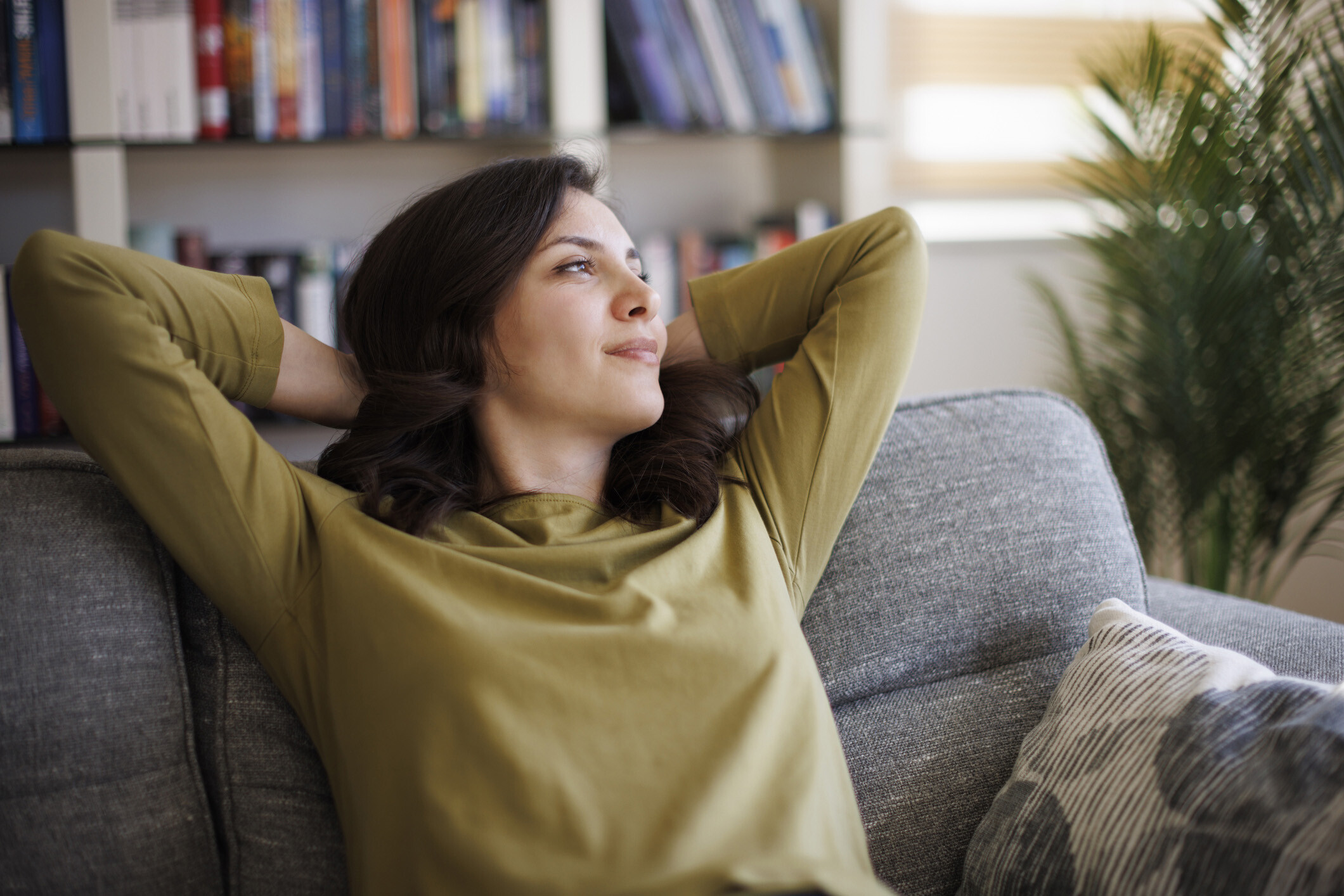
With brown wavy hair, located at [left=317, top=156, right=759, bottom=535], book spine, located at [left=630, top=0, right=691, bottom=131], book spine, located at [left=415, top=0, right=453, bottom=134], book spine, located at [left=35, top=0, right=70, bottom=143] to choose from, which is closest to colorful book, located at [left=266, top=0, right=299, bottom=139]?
book spine, located at [left=415, top=0, right=453, bottom=134]

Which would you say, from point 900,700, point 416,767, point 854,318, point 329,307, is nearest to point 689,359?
point 854,318

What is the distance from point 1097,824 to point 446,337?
831 millimetres

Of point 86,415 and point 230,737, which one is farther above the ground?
point 86,415

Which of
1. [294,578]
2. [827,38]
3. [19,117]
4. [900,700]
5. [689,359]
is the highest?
[827,38]

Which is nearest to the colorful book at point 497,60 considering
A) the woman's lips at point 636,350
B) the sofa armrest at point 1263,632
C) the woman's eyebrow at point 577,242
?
the woman's eyebrow at point 577,242

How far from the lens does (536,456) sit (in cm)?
110

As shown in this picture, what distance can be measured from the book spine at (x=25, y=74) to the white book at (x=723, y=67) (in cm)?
131

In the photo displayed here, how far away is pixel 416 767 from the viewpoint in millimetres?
→ 804

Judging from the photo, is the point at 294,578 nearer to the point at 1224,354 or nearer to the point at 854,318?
the point at 854,318

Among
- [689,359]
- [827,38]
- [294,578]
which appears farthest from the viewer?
[827,38]

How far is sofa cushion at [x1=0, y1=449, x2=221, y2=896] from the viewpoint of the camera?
855 millimetres

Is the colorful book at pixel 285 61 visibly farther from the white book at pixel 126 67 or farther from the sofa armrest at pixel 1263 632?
the sofa armrest at pixel 1263 632

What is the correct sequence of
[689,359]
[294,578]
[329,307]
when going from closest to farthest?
[294,578]
[689,359]
[329,307]

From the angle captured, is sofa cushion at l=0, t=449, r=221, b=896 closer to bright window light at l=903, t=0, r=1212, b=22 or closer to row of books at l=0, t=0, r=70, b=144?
row of books at l=0, t=0, r=70, b=144
